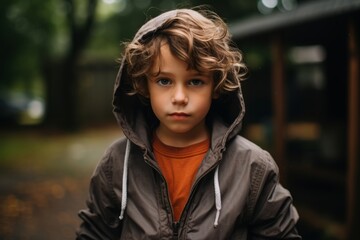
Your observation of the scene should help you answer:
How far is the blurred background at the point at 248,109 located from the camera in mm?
6457

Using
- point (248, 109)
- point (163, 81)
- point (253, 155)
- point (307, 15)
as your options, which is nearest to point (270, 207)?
point (253, 155)

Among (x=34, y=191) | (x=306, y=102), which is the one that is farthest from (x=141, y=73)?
(x=306, y=102)

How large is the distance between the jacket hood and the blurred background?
325 mm

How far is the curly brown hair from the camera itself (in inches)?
79.3

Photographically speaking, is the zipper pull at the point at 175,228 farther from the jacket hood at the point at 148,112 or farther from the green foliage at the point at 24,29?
the green foliage at the point at 24,29

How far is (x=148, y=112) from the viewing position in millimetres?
2418

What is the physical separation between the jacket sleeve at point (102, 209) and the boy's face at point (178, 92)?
0.34 meters

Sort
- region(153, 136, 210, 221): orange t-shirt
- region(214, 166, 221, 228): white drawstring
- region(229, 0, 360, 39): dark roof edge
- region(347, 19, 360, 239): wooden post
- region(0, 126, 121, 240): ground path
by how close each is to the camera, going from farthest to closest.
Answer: region(0, 126, 121, 240): ground path
region(347, 19, 360, 239): wooden post
region(229, 0, 360, 39): dark roof edge
region(153, 136, 210, 221): orange t-shirt
region(214, 166, 221, 228): white drawstring

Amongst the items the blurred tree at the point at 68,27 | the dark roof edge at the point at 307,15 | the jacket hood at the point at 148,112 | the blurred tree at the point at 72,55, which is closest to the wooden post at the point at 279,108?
the dark roof edge at the point at 307,15

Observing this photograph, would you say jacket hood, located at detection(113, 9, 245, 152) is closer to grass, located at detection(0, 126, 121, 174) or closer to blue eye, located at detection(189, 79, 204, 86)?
blue eye, located at detection(189, 79, 204, 86)

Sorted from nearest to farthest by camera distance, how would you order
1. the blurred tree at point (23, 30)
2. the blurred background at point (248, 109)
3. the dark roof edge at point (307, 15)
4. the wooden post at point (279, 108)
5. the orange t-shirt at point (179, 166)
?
the orange t-shirt at point (179, 166)
the dark roof edge at point (307, 15)
the blurred background at point (248, 109)
the wooden post at point (279, 108)
the blurred tree at point (23, 30)

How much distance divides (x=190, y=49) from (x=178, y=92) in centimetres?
17

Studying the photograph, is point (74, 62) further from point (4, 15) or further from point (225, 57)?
point (225, 57)

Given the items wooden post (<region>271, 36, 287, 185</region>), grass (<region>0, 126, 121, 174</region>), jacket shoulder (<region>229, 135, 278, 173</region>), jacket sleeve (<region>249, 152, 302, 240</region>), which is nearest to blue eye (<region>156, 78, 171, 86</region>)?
jacket shoulder (<region>229, 135, 278, 173</region>)
